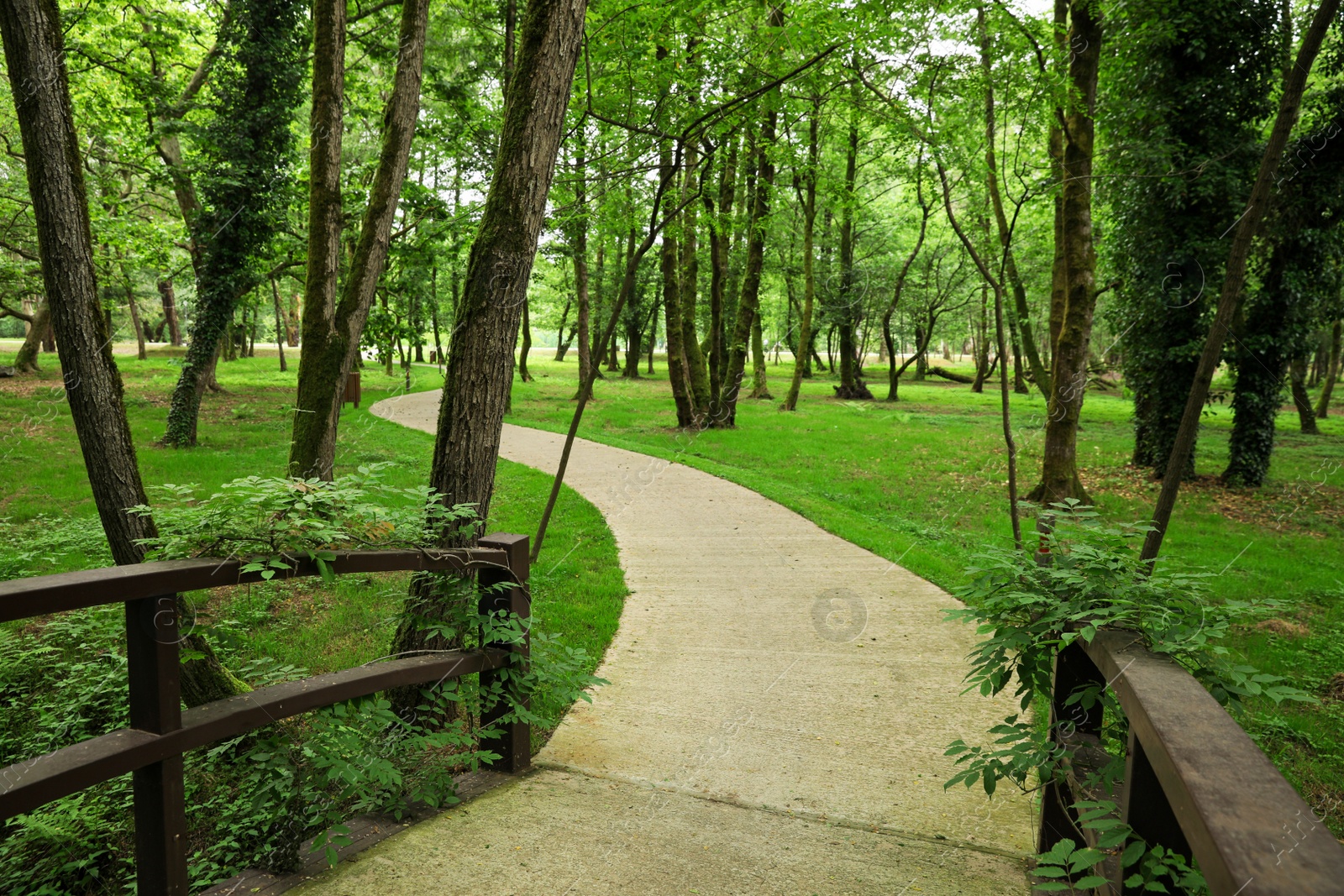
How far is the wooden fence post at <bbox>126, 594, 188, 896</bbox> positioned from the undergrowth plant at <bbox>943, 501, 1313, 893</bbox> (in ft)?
7.64

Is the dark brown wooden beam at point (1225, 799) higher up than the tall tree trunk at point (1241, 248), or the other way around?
the tall tree trunk at point (1241, 248)

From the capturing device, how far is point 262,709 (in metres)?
2.31

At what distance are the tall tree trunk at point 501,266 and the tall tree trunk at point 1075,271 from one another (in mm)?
7020

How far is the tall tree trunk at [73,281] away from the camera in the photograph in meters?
3.39

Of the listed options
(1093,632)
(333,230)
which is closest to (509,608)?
(1093,632)

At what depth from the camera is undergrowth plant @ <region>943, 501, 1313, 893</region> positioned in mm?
1704

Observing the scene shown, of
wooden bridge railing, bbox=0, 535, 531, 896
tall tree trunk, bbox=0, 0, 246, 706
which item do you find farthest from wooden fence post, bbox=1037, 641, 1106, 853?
tall tree trunk, bbox=0, 0, 246, 706

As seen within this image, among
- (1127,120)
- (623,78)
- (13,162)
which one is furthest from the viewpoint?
(13,162)

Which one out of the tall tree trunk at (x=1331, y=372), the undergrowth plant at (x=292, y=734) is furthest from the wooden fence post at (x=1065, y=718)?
the tall tree trunk at (x=1331, y=372)

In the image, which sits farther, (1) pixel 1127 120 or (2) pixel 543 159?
(1) pixel 1127 120

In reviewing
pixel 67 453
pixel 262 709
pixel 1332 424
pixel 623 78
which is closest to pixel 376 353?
pixel 67 453

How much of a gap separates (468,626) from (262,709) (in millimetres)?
997

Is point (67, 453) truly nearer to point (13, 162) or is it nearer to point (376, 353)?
point (376, 353)

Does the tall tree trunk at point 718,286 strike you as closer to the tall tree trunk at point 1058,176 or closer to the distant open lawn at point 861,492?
the distant open lawn at point 861,492
